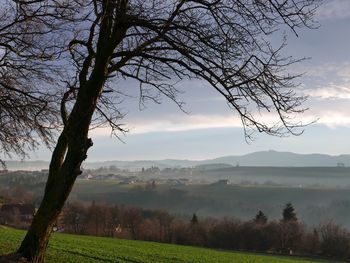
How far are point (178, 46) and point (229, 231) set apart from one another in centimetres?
5492

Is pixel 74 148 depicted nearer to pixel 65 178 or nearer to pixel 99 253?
pixel 65 178

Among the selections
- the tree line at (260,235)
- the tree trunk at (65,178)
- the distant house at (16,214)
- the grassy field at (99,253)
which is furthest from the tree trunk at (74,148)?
the distant house at (16,214)

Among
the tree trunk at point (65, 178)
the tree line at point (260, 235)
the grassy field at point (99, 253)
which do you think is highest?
the tree trunk at point (65, 178)

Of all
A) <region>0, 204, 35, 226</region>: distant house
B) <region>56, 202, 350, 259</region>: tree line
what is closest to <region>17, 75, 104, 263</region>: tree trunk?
<region>56, 202, 350, 259</region>: tree line

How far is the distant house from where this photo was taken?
77037mm

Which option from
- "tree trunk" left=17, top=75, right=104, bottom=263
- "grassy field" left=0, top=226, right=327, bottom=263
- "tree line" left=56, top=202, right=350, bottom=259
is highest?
"tree trunk" left=17, top=75, right=104, bottom=263

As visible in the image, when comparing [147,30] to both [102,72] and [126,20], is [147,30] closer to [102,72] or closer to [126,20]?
[126,20]

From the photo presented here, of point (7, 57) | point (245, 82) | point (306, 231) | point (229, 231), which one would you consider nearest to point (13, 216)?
point (229, 231)

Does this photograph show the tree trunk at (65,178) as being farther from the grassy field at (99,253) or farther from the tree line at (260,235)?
the tree line at (260,235)

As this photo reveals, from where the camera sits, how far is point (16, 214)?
8231 cm

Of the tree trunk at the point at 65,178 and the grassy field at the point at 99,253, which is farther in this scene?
the grassy field at the point at 99,253

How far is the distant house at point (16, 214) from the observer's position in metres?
77.0

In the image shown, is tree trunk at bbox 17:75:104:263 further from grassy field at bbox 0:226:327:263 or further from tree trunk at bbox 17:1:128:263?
grassy field at bbox 0:226:327:263

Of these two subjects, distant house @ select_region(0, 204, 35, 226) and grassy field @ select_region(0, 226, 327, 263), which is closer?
grassy field @ select_region(0, 226, 327, 263)
